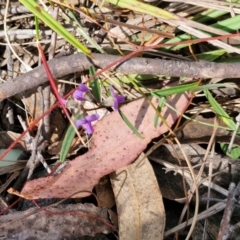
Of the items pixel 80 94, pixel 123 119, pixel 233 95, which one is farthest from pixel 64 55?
pixel 233 95

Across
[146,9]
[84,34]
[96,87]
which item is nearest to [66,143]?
[96,87]

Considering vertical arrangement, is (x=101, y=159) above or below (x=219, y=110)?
below

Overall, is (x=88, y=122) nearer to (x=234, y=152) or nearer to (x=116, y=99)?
(x=116, y=99)

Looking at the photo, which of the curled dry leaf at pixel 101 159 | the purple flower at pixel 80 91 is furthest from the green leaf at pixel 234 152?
the purple flower at pixel 80 91

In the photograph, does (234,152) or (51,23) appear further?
(234,152)

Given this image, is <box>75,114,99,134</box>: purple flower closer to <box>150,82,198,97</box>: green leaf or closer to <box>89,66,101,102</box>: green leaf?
<box>89,66,101,102</box>: green leaf

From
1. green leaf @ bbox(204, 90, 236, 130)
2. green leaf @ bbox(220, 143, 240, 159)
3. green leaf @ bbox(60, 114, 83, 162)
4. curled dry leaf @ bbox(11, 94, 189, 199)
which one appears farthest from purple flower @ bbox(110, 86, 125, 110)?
green leaf @ bbox(220, 143, 240, 159)

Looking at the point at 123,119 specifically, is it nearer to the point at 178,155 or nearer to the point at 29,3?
the point at 178,155
